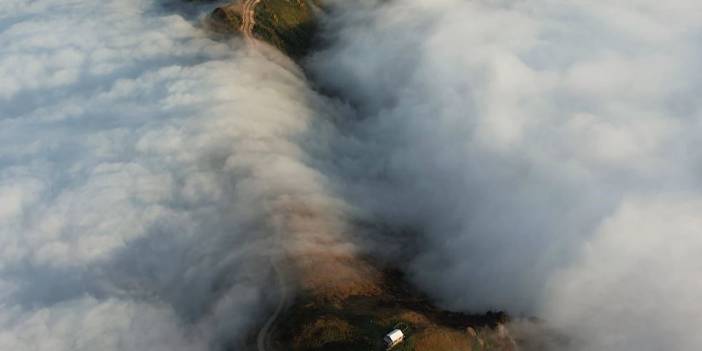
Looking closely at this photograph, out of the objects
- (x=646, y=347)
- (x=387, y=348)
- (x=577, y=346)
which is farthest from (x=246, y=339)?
(x=646, y=347)

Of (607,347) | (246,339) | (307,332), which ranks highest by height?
(607,347)

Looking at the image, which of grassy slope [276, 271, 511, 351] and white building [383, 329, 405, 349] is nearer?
white building [383, 329, 405, 349]

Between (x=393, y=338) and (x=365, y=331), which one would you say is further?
(x=365, y=331)

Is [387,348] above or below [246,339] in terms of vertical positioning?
above

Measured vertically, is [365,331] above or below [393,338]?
below

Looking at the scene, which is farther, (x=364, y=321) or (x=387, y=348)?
(x=364, y=321)

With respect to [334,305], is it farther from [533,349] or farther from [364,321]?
[533,349]

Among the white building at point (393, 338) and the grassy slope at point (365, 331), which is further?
the grassy slope at point (365, 331)
